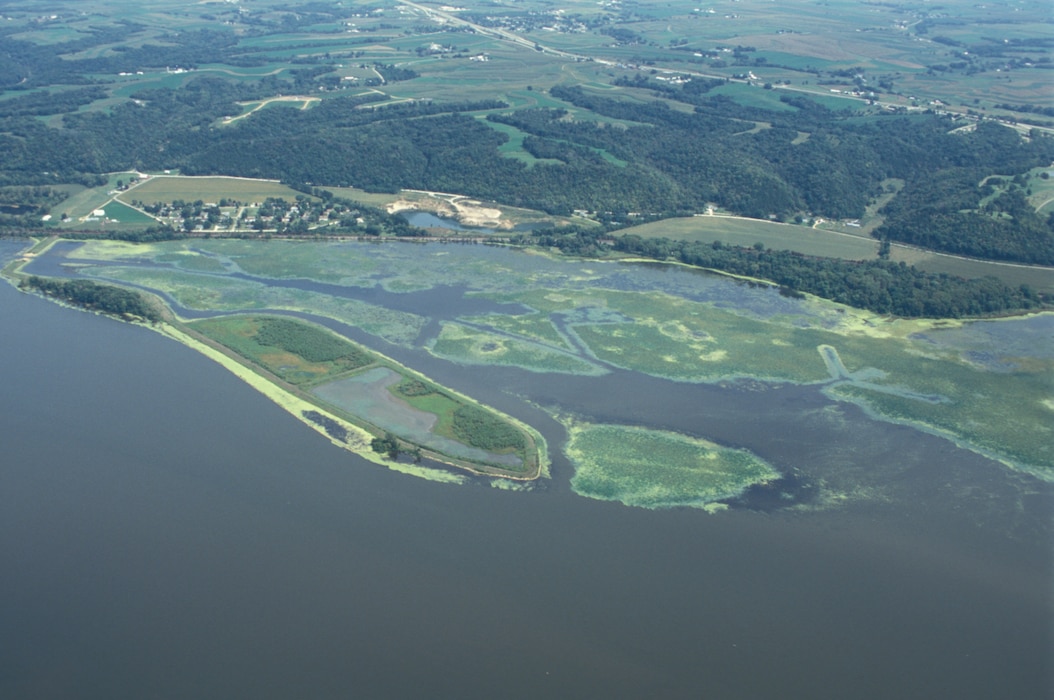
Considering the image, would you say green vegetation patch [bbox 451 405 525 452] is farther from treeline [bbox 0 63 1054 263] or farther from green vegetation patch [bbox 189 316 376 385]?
treeline [bbox 0 63 1054 263]

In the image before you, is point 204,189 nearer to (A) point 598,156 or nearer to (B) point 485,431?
(A) point 598,156

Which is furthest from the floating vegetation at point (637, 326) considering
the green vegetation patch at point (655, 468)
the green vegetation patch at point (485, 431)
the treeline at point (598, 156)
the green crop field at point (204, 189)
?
the treeline at point (598, 156)

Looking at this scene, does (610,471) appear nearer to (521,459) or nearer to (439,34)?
(521,459)

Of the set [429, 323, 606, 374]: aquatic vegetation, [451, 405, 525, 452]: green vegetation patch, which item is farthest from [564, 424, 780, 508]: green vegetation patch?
[429, 323, 606, 374]: aquatic vegetation

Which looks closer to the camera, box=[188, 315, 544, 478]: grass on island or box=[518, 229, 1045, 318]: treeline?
box=[188, 315, 544, 478]: grass on island

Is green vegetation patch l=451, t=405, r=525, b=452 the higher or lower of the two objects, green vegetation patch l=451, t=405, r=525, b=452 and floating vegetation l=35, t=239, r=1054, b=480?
the lower

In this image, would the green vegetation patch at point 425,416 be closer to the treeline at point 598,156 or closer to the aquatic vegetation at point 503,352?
the aquatic vegetation at point 503,352

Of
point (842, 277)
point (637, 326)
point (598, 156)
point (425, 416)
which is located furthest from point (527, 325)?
point (598, 156)
